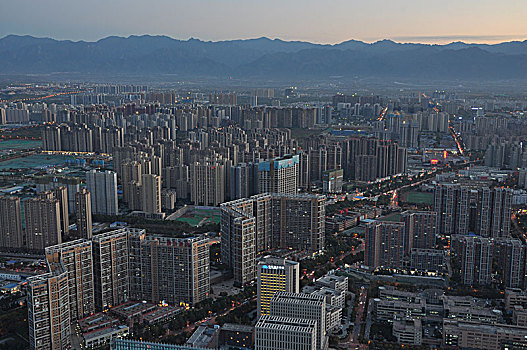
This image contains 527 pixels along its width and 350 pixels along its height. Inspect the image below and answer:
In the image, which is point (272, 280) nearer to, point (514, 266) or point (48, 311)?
point (48, 311)

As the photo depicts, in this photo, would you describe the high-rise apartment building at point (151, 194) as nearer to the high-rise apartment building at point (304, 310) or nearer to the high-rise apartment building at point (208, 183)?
the high-rise apartment building at point (208, 183)

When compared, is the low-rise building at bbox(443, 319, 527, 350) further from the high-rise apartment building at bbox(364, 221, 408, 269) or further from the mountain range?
the mountain range

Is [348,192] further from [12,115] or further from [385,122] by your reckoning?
[12,115]

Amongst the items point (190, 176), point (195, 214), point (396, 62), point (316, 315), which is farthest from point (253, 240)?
point (396, 62)

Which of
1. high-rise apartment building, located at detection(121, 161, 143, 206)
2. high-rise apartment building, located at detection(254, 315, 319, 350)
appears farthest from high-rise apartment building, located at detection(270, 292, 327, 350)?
high-rise apartment building, located at detection(121, 161, 143, 206)

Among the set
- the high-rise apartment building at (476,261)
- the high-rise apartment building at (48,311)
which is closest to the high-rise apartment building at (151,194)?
the high-rise apartment building at (48,311)
